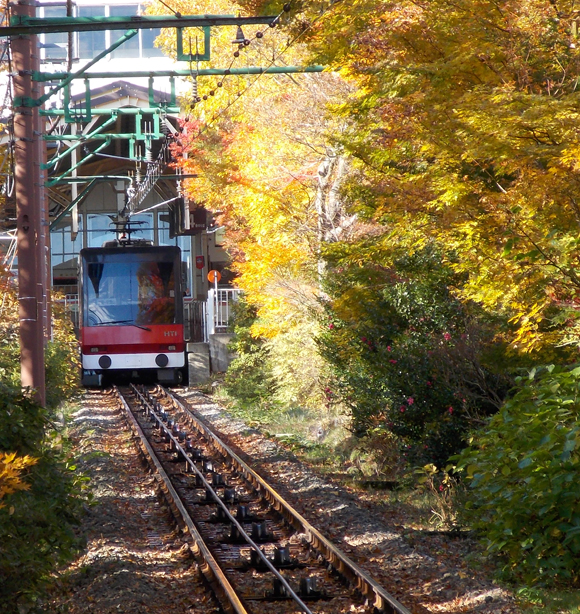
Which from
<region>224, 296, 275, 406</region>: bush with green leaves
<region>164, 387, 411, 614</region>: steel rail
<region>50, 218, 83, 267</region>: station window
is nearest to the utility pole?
<region>164, 387, 411, 614</region>: steel rail

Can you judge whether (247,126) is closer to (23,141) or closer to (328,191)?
(328,191)

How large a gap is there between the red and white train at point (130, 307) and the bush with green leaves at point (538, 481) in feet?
47.1

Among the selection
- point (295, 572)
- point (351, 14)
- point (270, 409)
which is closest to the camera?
point (295, 572)

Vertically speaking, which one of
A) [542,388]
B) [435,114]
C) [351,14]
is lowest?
[542,388]

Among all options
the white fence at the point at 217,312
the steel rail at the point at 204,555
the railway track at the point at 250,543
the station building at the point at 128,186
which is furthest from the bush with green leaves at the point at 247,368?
the steel rail at the point at 204,555

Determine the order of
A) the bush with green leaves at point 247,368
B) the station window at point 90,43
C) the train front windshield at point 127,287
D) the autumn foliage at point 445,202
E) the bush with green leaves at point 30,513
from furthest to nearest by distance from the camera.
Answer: the station window at point 90,43, the train front windshield at point 127,287, the bush with green leaves at point 247,368, the autumn foliage at point 445,202, the bush with green leaves at point 30,513

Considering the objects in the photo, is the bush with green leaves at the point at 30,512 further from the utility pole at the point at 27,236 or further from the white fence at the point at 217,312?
the white fence at the point at 217,312

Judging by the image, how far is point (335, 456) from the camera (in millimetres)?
13242

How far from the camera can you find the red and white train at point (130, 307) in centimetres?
2045

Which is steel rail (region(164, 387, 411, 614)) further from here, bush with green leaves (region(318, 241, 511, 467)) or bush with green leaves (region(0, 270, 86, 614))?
bush with green leaves (region(0, 270, 86, 614))

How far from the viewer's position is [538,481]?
6289 mm

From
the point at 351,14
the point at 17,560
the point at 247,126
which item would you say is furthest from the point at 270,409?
the point at 17,560

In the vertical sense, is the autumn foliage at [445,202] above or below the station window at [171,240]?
below

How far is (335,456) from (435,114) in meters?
6.39
